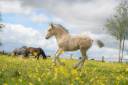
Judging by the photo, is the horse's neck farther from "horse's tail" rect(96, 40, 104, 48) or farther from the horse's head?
"horse's tail" rect(96, 40, 104, 48)

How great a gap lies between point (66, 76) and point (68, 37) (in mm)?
10041

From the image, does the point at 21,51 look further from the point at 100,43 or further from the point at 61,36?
the point at 61,36

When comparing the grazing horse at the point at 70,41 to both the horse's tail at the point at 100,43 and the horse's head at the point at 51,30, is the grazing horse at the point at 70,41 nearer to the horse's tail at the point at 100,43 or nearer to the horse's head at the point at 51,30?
the horse's head at the point at 51,30

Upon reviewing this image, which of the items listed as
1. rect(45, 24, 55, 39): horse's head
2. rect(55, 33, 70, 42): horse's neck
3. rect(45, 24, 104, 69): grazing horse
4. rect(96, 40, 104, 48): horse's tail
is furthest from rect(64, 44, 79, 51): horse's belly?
rect(96, 40, 104, 48): horse's tail

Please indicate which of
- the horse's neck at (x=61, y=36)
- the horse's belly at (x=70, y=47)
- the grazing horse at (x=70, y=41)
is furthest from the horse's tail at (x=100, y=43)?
the horse's neck at (x=61, y=36)

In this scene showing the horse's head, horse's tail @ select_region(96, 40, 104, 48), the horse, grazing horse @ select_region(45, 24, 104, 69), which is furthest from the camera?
the horse

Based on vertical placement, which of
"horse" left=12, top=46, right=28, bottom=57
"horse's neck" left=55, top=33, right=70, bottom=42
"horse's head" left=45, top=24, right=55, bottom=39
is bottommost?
"horse" left=12, top=46, right=28, bottom=57

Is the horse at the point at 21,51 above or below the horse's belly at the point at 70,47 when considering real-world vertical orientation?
below

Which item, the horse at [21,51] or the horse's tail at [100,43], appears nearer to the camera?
the horse's tail at [100,43]

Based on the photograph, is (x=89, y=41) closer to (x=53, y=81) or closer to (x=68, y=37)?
(x=68, y=37)

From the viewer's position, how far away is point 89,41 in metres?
21.0

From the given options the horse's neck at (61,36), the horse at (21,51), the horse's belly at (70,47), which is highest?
the horse's neck at (61,36)

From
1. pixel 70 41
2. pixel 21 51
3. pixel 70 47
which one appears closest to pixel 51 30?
pixel 70 41

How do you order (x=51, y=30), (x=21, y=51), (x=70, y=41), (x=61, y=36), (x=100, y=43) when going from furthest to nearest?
(x=21, y=51), (x=100, y=43), (x=51, y=30), (x=61, y=36), (x=70, y=41)
